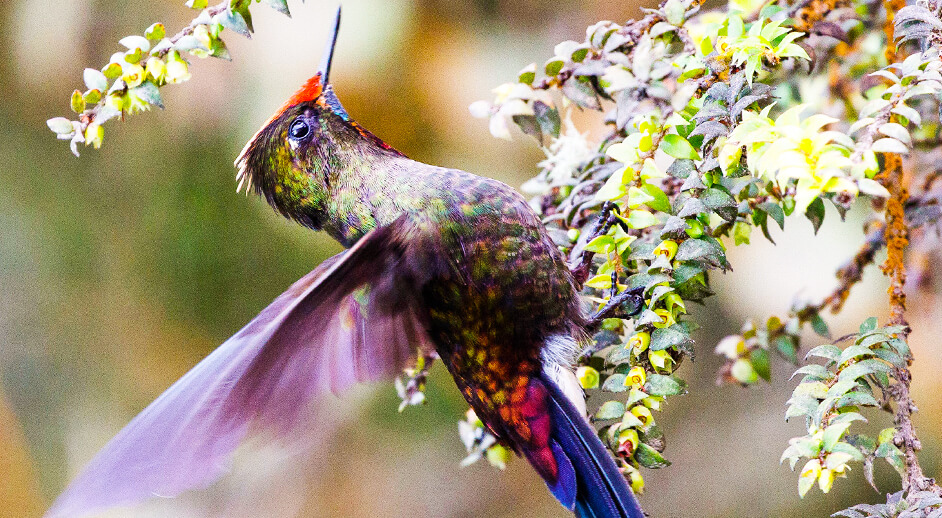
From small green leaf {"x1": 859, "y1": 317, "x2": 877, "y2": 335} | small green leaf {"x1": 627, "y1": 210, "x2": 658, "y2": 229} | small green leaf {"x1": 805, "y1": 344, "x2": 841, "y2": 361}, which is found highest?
small green leaf {"x1": 627, "y1": 210, "x2": 658, "y2": 229}

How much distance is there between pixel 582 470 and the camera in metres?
0.83

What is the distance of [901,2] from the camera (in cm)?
85

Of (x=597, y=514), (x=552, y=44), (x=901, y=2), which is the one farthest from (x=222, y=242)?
(x=901, y=2)

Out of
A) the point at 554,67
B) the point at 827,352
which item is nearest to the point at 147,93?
the point at 554,67

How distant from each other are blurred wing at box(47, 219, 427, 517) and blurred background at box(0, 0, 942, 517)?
35.0 inches

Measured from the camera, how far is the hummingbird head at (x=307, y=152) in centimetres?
92

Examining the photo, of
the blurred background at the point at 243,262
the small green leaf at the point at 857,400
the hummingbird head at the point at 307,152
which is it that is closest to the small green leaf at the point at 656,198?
the small green leaf at the point at 857,400

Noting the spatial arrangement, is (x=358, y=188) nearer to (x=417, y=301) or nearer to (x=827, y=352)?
(x=417, y=301)

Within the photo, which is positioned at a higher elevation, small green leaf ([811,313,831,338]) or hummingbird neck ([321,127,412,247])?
hummingbird neck ([321,127,412,247])

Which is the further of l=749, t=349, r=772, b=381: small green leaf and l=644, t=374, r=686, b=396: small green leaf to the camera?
l=749, t=349, r=772, b=381: small green leaf

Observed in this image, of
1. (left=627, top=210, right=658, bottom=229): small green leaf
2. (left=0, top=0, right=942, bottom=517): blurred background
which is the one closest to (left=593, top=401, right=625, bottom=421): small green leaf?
(left=627, top=210, right=658, bottom=229): small green leaf

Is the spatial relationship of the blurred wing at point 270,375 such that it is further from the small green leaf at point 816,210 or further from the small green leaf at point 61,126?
the small green leaf at point 816,210

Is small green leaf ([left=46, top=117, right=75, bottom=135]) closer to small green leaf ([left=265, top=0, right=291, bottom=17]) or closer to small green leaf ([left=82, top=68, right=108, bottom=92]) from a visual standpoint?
small green leaf ([left=82, top=68, right=108, bottom=92])

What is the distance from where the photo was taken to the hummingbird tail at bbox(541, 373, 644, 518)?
0.79 meters
